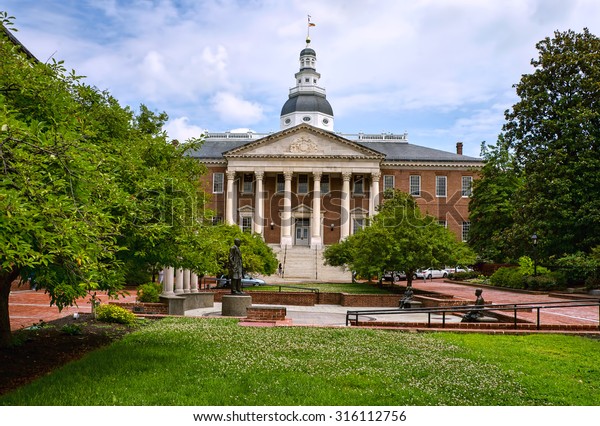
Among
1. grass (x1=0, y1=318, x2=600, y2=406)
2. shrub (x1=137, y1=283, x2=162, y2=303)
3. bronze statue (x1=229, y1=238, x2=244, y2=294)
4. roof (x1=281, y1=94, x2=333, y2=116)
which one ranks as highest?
roof (x1=281, y1=94, x2=333, y2=116)

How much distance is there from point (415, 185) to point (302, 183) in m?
12.7

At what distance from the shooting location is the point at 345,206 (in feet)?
197

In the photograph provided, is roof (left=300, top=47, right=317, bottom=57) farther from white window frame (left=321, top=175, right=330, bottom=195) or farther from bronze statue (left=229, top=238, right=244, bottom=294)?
bronze statue (left=229, top=238, right=244, bottom=294)

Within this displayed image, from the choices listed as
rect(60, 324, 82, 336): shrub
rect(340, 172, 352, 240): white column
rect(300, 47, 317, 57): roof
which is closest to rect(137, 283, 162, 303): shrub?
rect(60, 324, 82, 336): shrub

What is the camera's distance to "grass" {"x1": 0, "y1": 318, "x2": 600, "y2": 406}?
23.3ft

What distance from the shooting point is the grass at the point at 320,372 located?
23.3 feet

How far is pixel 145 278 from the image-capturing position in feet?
113

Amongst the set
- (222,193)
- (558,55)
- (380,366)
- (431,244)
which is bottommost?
(380,366)

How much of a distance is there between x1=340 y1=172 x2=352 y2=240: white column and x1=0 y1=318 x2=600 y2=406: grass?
4685 cm

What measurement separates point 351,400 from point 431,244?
1975 cm

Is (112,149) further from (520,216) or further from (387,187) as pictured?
(387,187)

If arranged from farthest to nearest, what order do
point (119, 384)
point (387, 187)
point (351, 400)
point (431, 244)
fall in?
1. point (387, 187)
2. point (431, 244)
3. point (119, 384)
4. point (351, 400)

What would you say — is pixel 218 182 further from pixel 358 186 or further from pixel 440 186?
pixel 440 186

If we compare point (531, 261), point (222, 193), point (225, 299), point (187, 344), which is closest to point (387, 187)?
point (222, 193)
